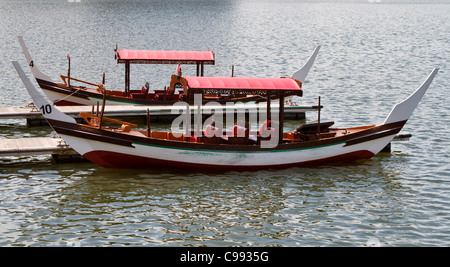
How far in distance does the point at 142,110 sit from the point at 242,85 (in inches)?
388

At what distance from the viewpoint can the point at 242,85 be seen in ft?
78.7

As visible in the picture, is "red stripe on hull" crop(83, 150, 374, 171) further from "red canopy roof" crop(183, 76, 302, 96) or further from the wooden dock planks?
"red canopy roof" crop(183, 76, 302, 96)

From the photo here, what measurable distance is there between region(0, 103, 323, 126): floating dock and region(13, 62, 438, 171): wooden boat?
294 inches

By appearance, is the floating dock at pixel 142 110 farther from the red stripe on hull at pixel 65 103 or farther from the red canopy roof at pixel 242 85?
the red canopy roof at pixel 242 85

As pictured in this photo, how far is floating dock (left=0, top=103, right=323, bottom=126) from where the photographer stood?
1227 inches

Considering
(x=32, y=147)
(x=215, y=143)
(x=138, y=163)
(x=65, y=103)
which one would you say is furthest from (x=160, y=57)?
(x=32, y=147)

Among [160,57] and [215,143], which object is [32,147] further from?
[160,57]

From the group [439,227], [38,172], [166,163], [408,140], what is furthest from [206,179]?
[408,140]

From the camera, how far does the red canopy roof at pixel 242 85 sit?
23.8m

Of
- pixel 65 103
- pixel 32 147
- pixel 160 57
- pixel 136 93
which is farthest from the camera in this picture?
pixel 65 103

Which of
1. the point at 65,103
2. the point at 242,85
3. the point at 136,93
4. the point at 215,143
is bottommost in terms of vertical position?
the point at 215,143

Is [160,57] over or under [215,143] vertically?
over

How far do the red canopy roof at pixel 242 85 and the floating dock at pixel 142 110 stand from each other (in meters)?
7.95
